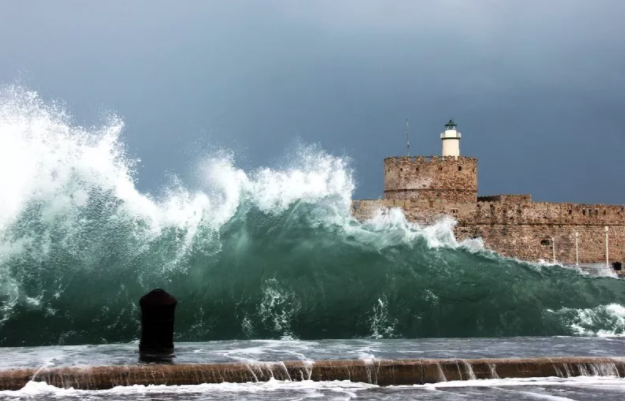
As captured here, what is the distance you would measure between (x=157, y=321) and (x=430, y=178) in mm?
25003

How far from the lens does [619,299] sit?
1880cm

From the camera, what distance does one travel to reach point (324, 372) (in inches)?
430

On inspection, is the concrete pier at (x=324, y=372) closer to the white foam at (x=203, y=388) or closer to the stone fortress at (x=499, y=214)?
the white foam at (x=203, y=388)

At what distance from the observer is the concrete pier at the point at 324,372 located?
10.3 meters

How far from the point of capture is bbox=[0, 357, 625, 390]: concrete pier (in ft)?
33.7

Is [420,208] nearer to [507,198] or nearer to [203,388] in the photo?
[507,198]

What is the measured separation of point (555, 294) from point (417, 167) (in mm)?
18169

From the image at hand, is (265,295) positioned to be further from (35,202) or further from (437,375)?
(437,375)

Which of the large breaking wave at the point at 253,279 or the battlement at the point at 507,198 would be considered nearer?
the large breaking wave at the point at 253,279

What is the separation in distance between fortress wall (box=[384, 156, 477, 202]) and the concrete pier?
24468 millimetres

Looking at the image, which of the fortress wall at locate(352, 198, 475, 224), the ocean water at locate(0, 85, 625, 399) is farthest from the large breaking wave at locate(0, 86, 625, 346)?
the fortress wall at locate(352, 198, 475, 224)

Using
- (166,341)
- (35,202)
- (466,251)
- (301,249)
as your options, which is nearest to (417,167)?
(466,251)

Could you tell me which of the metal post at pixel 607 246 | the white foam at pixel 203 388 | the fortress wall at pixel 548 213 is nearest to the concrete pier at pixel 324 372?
the white foam at pixel 203 388

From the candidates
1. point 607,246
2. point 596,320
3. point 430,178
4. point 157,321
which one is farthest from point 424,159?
point 157,321
